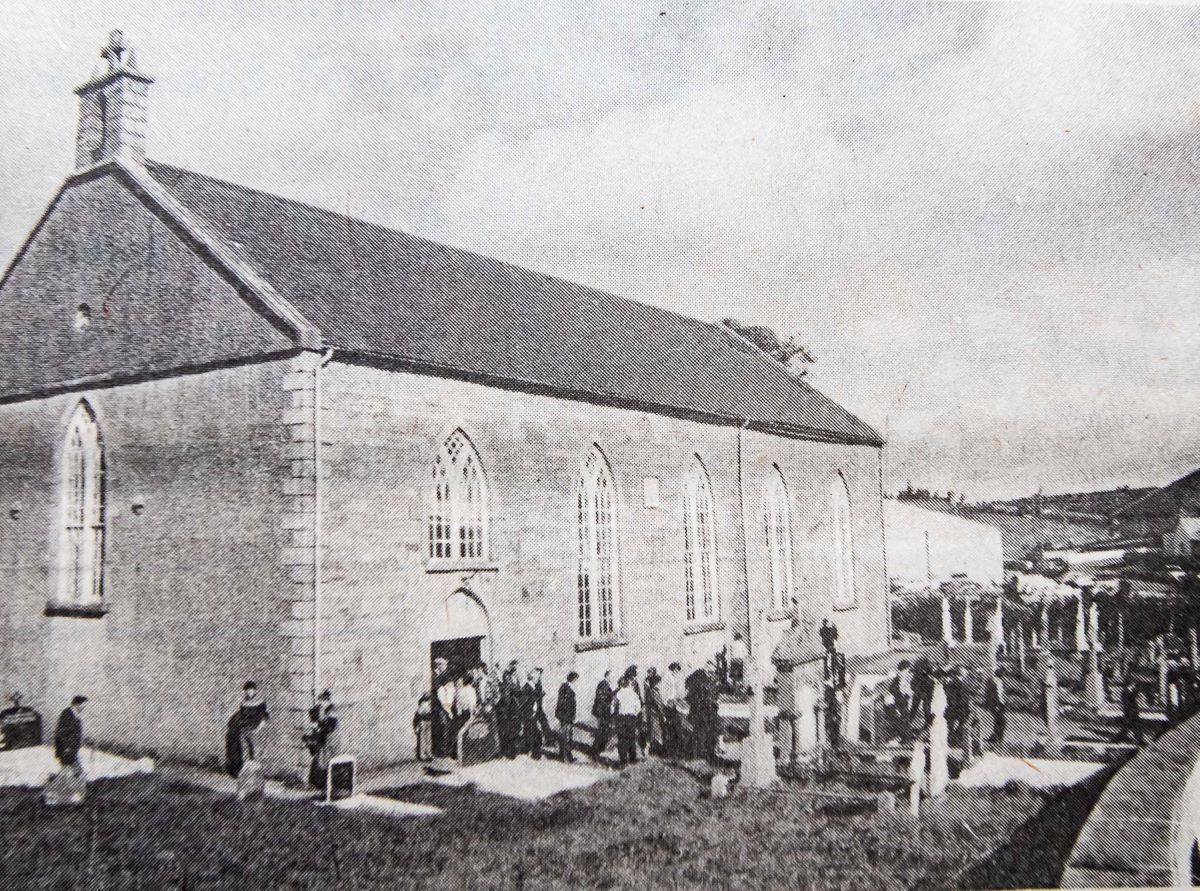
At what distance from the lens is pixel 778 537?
41.2 ft

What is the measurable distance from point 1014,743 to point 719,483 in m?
4.75

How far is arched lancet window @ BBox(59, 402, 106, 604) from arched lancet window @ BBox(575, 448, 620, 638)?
214 inches

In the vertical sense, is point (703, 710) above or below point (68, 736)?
below

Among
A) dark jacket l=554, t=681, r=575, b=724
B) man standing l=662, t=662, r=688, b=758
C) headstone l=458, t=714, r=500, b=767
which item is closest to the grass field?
headstone l=458, t=714, r=500, b=767

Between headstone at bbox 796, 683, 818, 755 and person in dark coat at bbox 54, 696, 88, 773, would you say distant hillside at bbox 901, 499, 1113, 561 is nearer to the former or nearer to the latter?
headstone at bbox 796, 683, 818, 755

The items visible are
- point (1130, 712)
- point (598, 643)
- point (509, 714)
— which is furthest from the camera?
point (598, 643)

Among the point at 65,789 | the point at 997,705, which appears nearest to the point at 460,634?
the point at 65,789

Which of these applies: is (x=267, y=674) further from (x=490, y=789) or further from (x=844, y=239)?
(x=844, y=239)

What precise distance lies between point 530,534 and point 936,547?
15.9ft

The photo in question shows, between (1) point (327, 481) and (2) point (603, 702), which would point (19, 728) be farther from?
(2) point (603, 702)

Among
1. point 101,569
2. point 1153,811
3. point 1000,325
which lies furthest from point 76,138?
point 1153,811

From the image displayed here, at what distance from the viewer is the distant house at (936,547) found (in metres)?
10.2

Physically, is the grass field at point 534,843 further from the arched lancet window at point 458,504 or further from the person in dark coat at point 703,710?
the arched lancet window at point 458,504

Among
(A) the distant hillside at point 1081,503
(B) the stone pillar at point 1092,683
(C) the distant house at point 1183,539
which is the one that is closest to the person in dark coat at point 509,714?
(A) the distant hillside at point 1081,503
